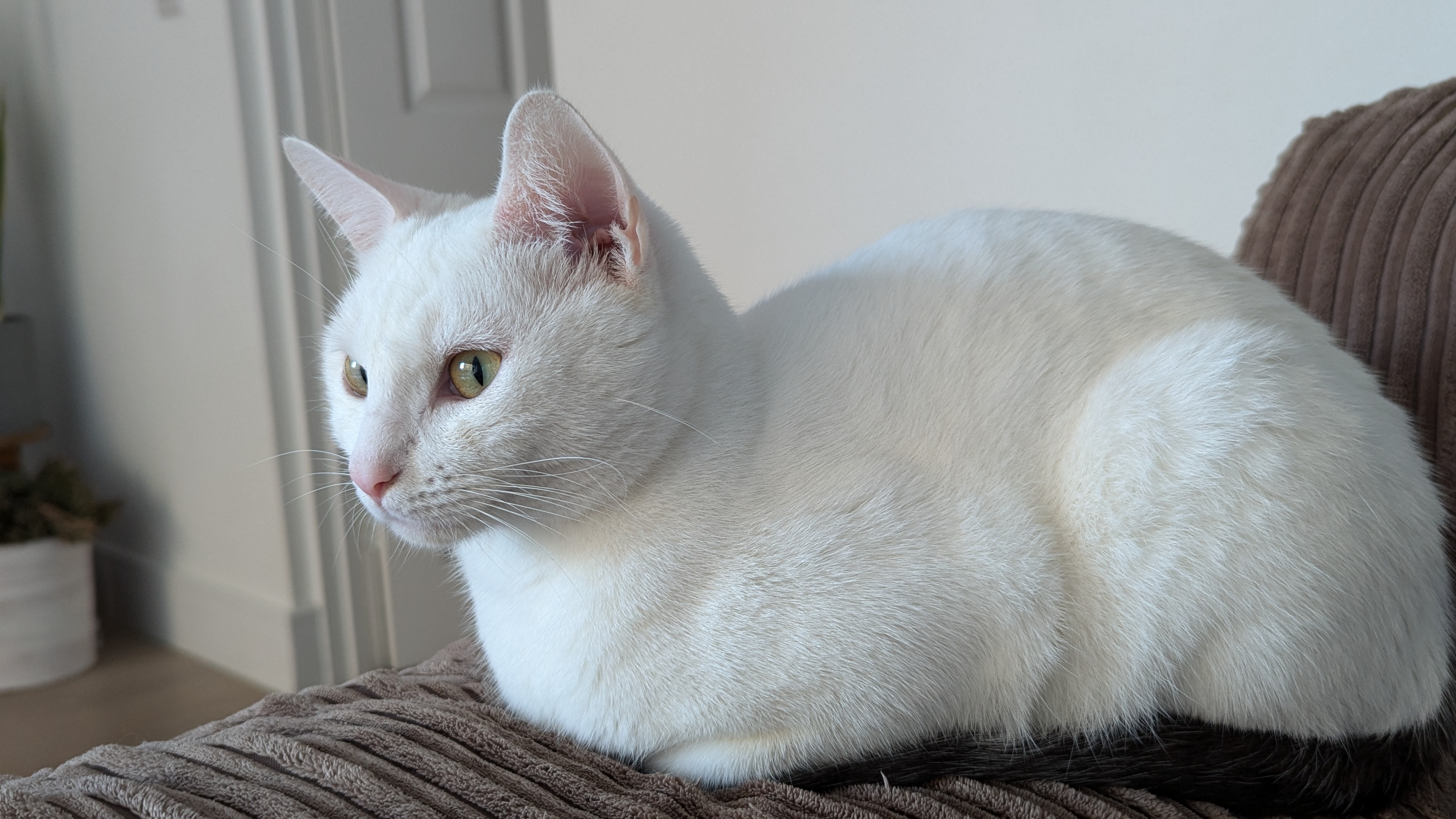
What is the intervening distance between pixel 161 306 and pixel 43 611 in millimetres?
739

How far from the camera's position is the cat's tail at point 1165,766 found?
0.72 m

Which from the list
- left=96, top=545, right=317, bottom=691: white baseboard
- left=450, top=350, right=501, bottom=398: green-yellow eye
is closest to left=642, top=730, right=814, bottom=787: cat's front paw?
left=450, top=350, right=501, bottom=398: green-yellow eye

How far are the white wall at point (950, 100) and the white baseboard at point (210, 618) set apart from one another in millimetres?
1233

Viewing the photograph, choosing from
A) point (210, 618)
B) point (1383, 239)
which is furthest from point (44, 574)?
point (1383, 239)

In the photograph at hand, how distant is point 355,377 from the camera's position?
79 centimetres

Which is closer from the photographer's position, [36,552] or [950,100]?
[950,100]

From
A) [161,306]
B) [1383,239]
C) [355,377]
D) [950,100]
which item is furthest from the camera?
[161,306]

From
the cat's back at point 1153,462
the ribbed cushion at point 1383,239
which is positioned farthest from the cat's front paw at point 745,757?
the ribbed cushion at point 1383,239

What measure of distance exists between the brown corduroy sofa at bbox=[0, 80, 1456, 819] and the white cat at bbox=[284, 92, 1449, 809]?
0.03m

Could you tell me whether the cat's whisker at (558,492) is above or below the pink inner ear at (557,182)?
below

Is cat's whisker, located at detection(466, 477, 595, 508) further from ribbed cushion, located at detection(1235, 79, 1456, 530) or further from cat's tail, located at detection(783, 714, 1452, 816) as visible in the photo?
ribbed cushion, located at detection(1235, 79, 1456, 530)

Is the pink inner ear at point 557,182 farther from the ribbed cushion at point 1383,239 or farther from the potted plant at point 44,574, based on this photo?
the potted plant at point 44,574

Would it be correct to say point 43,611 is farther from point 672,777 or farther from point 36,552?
point 672,777

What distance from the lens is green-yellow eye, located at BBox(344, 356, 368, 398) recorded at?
79 cm
